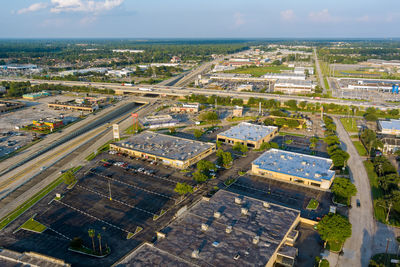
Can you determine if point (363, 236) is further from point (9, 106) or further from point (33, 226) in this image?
point (9, 106)

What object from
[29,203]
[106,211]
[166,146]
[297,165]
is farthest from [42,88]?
[297,165]

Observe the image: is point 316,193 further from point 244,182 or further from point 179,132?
point 179,132

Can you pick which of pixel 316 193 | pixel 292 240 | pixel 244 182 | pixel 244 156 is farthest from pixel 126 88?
pixel 292 240

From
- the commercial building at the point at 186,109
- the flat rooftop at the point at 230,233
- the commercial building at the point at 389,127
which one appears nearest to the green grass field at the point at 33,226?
the flat rooftop at the point at 230,233

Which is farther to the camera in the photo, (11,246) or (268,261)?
(11,246)

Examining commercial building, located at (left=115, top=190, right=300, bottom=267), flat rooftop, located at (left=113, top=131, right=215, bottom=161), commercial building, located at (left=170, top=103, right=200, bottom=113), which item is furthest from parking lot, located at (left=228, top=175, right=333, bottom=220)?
commercial building, located at (left=170, top=103, right=200, bottom=113)

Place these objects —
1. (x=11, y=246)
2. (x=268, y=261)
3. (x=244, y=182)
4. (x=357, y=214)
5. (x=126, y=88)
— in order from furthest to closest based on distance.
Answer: (x=126, y=88) < (x=244, y=182) < (x=357, y=214) < (x=11, y=246) < (x=268, y=261)

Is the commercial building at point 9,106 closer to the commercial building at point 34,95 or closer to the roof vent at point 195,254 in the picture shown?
the commercial building at point 34,95

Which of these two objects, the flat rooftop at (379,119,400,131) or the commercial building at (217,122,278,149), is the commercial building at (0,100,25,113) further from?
the flat rooftop at (379,119,400,131)
